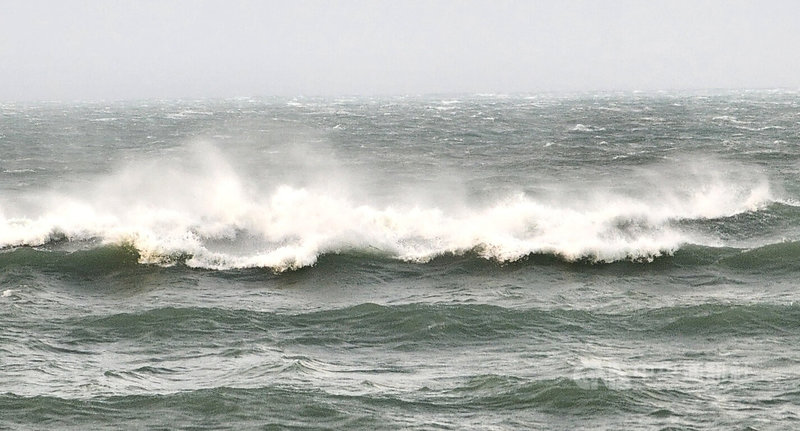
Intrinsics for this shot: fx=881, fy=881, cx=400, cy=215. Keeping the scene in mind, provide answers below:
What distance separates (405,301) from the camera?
20.0 meters

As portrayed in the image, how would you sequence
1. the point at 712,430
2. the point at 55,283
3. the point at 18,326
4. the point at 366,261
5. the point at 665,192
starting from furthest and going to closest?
the point at 665,192 → the point at 366,261 → the point at 55,283 → the point at 18,326 → the point at 712,430

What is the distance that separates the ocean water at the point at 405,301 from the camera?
13.8m

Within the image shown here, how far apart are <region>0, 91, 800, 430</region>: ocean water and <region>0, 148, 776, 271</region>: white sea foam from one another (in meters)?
0.10

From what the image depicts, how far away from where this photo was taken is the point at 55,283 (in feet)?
71.6

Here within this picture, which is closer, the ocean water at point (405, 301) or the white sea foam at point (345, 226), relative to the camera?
the ocean water at point (405, 301)

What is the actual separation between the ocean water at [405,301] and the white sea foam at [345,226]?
95 mm

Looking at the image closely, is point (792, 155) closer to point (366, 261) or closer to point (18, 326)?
point (366, 261)

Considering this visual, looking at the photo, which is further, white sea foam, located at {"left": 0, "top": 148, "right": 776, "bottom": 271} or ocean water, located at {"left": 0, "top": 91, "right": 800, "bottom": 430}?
white sea foam, located at {"left": 0, "top": 148, "right": 776, "bottom": 271}

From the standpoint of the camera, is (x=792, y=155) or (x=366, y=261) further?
(x=792, y=155)

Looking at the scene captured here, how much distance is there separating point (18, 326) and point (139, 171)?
25.7 m

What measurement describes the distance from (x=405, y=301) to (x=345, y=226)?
636 cm

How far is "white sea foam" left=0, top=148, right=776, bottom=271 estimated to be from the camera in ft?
78.1

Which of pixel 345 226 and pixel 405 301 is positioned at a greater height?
pixel 345 226

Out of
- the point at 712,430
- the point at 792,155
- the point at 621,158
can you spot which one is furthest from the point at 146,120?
the point at 712,430
